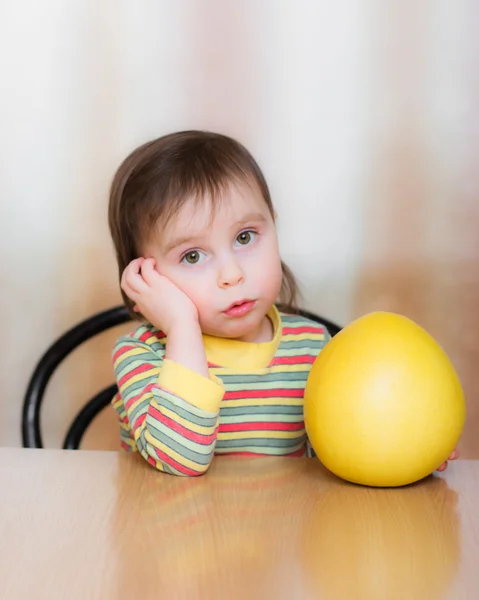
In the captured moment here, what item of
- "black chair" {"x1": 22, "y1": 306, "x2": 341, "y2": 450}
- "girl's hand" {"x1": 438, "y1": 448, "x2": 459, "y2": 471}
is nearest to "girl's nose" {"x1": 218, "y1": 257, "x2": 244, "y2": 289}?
"girl's hand" {"x1": 438, "y1": 448, "x2": 459, "y2": 471}

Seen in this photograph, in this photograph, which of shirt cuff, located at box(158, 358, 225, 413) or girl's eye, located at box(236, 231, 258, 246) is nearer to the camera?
shirt cuff, located at box(158, 358, 225, 413)

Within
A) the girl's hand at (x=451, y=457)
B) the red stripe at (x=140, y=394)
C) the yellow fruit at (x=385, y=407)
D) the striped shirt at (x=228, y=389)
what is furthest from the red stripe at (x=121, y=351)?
the girl's hand at (x=451, y=457)

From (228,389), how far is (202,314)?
16 centimetres

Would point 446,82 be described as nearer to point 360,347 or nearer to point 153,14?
point 153,14

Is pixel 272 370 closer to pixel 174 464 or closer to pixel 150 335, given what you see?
pixel 150 335

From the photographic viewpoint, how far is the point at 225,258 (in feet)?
3.67

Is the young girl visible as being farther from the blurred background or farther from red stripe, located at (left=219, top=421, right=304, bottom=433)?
the blurred background

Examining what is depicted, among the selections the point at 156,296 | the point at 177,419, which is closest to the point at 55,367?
the point at 156,296

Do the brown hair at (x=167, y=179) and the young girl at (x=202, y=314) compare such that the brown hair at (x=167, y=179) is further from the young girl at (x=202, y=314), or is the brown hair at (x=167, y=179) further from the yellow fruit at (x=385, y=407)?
the yellow fruit at (x=385, y=407)

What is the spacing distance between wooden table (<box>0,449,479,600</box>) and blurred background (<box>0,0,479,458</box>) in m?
0.97

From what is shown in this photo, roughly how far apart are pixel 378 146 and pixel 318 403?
1.10 m

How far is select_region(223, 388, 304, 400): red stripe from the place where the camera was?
4.06ft

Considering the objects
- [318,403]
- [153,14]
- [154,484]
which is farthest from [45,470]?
[153,14]

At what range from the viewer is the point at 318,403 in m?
0.91
